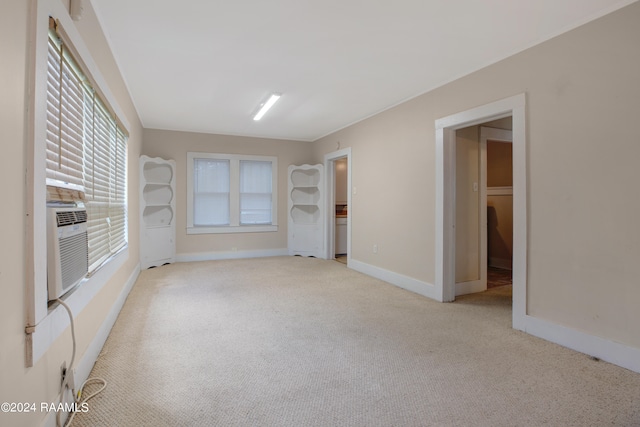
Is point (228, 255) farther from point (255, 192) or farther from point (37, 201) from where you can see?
point (37, 201)

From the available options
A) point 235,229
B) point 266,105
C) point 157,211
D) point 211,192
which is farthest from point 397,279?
point 157,211

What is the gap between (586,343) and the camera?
2.39 m

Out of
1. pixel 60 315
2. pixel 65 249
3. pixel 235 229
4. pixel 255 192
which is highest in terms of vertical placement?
pixel 255 192

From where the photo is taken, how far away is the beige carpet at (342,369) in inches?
66.2

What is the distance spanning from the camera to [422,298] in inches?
150

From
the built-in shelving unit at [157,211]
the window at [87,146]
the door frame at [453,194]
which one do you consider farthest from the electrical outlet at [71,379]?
the built-in shelving unit at [157,211]

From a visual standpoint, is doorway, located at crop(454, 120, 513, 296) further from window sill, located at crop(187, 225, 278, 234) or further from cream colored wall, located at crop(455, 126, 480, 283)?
window sill, located at crop(187, 225, 278, 234)

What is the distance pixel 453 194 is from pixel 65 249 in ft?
11.6

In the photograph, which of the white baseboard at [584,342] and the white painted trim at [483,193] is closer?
the white baseboard at [584,342]

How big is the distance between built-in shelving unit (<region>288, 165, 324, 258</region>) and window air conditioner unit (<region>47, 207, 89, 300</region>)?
4.99m

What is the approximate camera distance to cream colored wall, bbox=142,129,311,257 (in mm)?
6023

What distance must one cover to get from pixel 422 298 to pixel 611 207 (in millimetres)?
2056

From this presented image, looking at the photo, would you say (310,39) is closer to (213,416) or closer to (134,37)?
(134,37)

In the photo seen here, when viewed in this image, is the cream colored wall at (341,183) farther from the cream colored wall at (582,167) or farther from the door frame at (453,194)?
the cream colored wall at (582,167)
